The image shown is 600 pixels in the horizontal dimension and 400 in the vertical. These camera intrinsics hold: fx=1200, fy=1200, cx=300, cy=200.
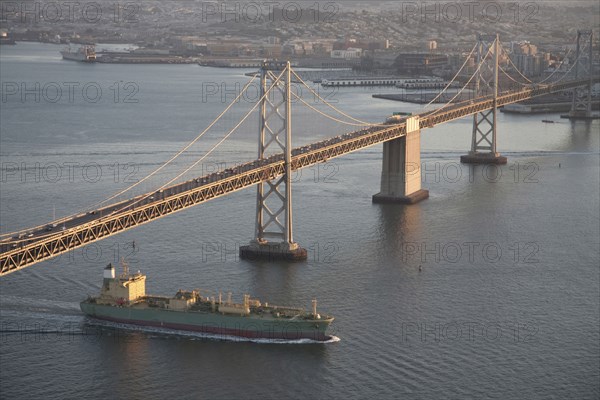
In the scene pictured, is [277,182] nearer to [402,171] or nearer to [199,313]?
[402,171]

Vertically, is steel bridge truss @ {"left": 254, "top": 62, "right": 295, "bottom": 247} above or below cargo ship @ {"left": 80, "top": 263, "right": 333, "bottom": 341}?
above

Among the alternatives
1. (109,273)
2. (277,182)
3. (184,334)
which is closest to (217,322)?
(184,334)

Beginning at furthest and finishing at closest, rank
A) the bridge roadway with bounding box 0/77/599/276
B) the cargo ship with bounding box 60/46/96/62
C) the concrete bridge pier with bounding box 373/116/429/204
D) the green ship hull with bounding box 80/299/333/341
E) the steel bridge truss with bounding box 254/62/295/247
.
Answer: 1. the cargo ship with bounding box 60/46/96/62
2. the concrete bridge pier with bounding box 373/116/429/204
3. the steel bridge truss with bounding box 254/62/295/247
4. the green ship hull with bounding box 80/299/333/341
5. the bridge roadway with bounding box 0/77/599/276

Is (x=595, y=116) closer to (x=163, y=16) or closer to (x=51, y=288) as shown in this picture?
(x=51, y=288)

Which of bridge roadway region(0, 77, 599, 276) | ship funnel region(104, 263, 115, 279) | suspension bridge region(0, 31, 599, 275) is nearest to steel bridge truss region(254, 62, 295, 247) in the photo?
suspension bridge region(0, 31, 599, 275)

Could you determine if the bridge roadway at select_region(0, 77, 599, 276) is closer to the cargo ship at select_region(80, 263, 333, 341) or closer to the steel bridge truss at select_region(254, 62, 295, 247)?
the steel bridge truss at select_region(254, 62, 295, 247)

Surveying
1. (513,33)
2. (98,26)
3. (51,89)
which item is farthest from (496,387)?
(98,26)
